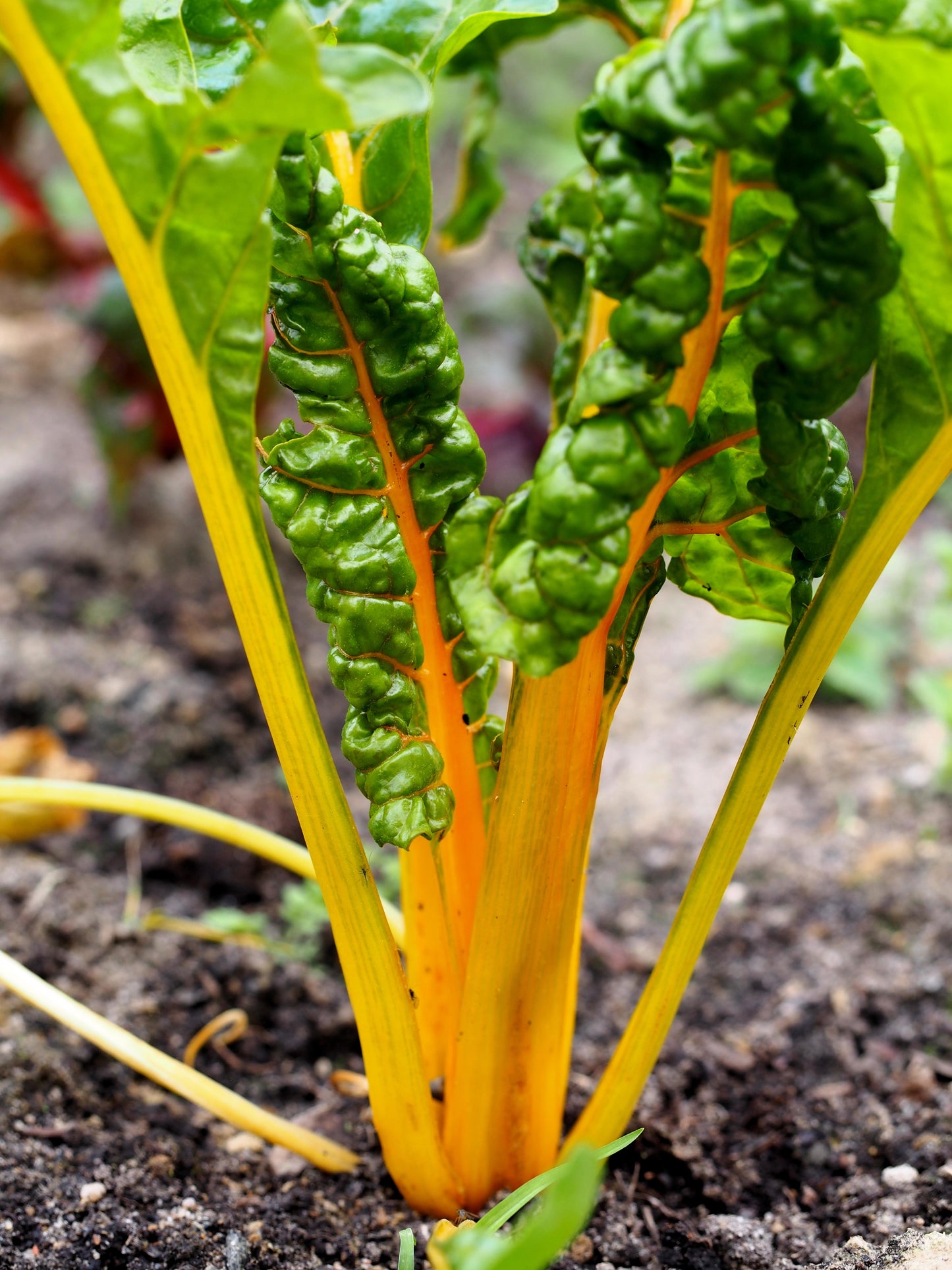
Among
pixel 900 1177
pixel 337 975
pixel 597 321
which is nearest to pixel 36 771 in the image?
pixel 337 975

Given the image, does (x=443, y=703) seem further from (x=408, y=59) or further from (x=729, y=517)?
(x=408, y=59)

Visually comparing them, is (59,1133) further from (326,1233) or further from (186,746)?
(186,746)

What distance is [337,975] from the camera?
65.0 inches

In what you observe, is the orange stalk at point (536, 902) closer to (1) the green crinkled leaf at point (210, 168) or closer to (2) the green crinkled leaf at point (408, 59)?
(2) the green crinkled leaf at point (408, 59)

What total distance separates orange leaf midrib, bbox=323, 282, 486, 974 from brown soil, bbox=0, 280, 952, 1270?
34 cm

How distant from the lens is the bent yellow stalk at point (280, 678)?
77 cm

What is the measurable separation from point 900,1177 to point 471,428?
0.90 meters

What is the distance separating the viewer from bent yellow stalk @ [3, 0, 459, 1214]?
30.2 inches

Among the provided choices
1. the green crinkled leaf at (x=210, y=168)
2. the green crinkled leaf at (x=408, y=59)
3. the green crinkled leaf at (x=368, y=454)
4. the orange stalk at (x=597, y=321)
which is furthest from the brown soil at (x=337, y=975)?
the green crinkled leaf at (x=408, y=59)

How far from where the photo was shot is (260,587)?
34.4 inches

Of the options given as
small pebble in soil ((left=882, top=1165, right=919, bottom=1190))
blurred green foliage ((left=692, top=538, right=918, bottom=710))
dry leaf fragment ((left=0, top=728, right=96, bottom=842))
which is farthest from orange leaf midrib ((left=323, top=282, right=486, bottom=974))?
blurred green foliage ((left=692, top=538, right=918, bottom=710))

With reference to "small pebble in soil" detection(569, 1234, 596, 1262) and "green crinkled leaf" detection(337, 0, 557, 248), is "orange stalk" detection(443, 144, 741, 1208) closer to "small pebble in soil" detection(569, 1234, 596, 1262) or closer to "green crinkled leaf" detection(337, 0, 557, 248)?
"small pebble in soil" detection(569, 1234, 596, 1262)

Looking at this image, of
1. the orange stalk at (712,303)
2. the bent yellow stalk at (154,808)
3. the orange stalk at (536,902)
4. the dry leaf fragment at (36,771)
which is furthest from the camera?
the dry leaf fragment at (36,771)

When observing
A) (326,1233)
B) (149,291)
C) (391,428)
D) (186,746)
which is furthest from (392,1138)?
(186,746)
